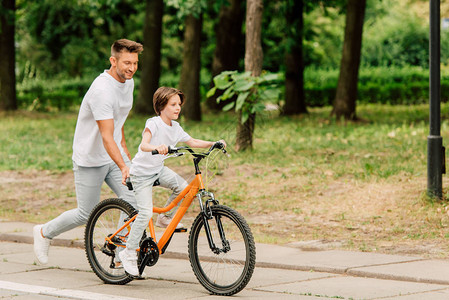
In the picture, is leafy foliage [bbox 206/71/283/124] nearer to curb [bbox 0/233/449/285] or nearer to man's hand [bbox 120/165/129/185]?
curb [bbox 0/233/449/285]

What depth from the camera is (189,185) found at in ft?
21.8

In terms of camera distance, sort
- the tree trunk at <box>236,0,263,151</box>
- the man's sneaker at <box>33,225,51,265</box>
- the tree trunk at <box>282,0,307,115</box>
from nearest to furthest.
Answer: the man's sneaker at <box>33,225,51,265</box> < the tree trunk at <box>236,0,263,151</box> < the tree trunk at <box>282,0,307,115</box>

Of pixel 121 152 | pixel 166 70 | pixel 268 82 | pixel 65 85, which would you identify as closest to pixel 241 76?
pixel 268 82

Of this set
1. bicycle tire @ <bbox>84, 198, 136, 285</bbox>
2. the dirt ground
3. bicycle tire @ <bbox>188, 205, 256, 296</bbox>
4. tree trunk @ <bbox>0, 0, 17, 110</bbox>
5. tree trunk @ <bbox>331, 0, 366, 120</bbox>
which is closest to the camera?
bicycle tire @ <bbox>188, 205, 256, 296</bbox>

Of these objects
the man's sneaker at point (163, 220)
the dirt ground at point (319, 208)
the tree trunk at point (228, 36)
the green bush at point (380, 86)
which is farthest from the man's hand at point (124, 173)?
the green bush at point (380, 86)

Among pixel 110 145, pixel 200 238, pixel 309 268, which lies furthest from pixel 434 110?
pixel 110 145

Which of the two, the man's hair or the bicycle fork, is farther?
the man's hair

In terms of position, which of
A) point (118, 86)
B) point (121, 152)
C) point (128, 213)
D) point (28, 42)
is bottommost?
point (128, 213)

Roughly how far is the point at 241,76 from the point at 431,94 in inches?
181

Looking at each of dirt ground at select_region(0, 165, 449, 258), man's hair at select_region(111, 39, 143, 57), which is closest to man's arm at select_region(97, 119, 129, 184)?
man's hair at select_region(111, 39, 143, 57)

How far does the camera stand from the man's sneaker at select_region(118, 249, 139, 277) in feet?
22.2

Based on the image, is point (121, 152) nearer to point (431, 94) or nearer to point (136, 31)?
point (431, 94)

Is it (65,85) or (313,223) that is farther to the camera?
(65,85)

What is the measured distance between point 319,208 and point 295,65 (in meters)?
14.9
